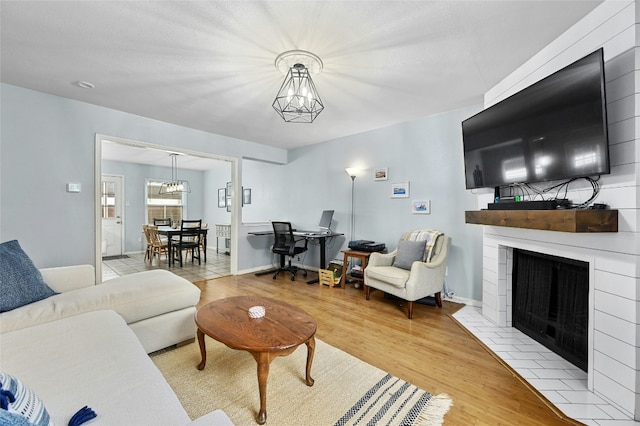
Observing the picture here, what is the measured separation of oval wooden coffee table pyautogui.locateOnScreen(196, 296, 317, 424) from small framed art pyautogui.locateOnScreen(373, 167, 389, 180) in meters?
2.62

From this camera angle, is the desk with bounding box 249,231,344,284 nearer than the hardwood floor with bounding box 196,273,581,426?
No

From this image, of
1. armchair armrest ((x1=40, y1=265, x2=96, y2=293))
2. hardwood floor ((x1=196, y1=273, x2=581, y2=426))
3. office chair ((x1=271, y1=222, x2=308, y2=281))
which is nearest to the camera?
hardwood floor ((x1=196, y1=273, x2=581, y2=426))

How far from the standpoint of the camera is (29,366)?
3.95 ft

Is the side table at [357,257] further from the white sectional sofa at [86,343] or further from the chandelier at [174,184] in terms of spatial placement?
the chandelier at [174,184]

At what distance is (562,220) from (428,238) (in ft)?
5.33

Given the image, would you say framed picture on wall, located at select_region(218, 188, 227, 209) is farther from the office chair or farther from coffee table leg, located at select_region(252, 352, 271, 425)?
coffee table leg, located at select_region(252, 352, 271, 425)

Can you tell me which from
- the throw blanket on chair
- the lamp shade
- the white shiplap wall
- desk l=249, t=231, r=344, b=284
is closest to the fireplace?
the white shiplap wall

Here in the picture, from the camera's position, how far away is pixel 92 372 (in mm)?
1169

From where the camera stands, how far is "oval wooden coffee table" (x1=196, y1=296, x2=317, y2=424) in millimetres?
1466

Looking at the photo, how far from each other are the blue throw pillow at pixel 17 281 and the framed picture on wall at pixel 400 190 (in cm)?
375

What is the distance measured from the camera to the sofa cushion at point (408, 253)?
3.18 meters

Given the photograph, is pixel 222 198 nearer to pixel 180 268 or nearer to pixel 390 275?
pixel 180 268

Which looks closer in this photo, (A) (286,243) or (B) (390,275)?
(B) (390,275)

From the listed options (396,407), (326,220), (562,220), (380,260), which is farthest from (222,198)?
(562,220)
